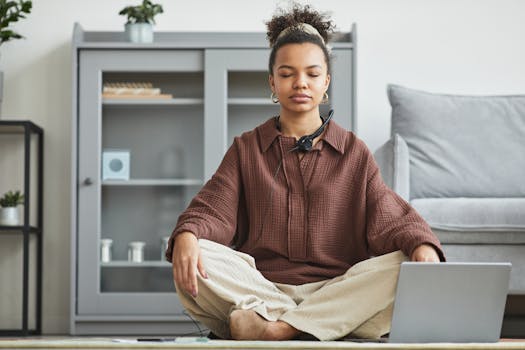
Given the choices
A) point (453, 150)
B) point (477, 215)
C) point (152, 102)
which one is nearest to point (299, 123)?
point (477, 215)

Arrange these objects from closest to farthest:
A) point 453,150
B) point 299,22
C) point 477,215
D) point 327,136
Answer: point 327,136 < point 299,22 < point 477,215 < point 453,150

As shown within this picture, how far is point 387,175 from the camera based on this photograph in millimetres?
3027

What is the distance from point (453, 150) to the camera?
3.31 meters

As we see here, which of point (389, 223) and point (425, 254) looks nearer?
point (425, 254)

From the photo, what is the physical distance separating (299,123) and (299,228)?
24 centimetres

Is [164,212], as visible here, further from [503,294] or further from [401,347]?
[401,347]

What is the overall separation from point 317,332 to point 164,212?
191 centimetres

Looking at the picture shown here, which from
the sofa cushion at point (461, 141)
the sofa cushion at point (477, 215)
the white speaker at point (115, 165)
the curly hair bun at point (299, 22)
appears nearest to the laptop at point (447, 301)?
the curly hair bun at point (299, 22)

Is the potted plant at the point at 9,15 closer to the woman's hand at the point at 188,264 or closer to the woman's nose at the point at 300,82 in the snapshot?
the woman's nose at the point at 300,82

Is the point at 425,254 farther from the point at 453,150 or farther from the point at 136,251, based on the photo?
the point at 136,251

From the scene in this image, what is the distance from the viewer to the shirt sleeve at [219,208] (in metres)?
1.85

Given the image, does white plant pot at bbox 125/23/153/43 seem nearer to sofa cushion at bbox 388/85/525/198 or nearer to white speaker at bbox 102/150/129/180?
white speaker at bbox 102/150/129/180

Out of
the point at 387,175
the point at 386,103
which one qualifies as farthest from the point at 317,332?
the point at 386,103

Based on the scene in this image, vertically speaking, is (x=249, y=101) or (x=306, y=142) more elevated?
(x=249, y=101)
